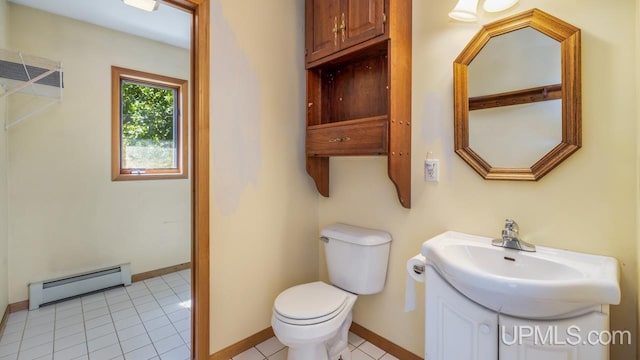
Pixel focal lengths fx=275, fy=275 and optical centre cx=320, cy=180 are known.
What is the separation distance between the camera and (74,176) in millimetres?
2314

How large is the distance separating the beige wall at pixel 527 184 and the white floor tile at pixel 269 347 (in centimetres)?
55

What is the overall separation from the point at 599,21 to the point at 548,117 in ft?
1.17

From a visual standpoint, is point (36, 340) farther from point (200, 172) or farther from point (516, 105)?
point (516, 105)

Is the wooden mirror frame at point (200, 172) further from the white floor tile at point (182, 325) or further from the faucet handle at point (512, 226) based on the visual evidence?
the faucet handle at point (512, 226)

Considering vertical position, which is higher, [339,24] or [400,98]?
[339,24]

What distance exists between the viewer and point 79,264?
93.2 inches

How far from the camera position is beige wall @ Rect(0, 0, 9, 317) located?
1.91 meters

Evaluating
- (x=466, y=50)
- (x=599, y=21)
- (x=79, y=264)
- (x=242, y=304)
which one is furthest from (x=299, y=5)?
(x=79, y=264)

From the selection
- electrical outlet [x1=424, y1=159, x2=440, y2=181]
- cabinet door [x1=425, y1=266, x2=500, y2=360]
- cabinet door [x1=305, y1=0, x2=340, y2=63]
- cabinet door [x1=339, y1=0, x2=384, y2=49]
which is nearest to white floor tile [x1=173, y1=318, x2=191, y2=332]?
cabinet door [x1=425, y1=266, x2=500, y2=360]

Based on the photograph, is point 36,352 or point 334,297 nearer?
point 334,297

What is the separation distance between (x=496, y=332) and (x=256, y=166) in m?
1.41

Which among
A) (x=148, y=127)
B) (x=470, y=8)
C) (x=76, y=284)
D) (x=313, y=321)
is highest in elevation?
(x=470, y=8)

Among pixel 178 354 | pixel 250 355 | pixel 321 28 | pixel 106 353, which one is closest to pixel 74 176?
pixel 106 353

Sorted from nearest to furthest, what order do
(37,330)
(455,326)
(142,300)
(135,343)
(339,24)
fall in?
(455,326) → (339,24) → (135,343) → (37,330) → (142,300)
